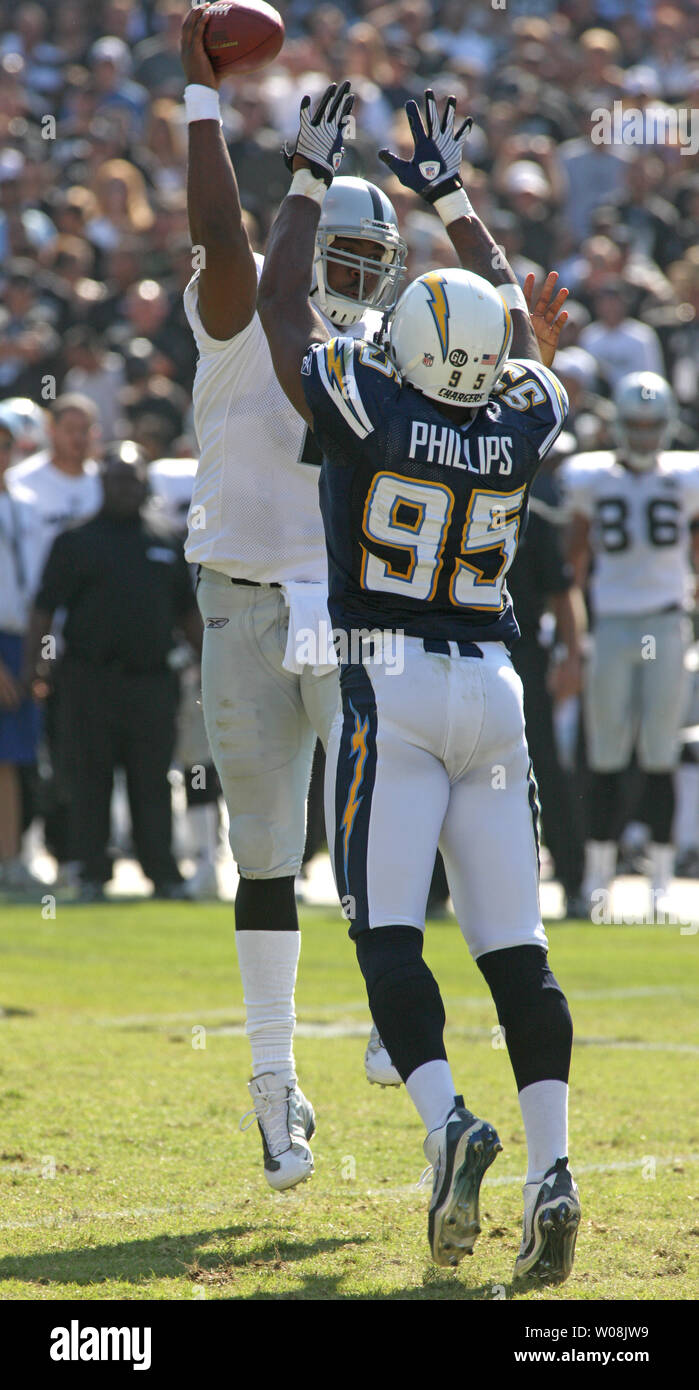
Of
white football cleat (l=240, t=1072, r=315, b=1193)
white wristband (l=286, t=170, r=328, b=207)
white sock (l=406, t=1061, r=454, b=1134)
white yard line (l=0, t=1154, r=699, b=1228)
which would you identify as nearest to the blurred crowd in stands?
white wristband (l=286, t=170, r=328, b=207)

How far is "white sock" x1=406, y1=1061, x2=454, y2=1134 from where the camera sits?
334cm

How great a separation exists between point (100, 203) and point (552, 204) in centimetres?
360

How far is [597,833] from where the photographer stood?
959cm

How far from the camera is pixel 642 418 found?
949 centimetres

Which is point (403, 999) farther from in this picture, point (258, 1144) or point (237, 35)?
point (237, 35)

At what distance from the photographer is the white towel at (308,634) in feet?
14.0

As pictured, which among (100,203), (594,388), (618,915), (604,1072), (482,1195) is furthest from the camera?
(100,203)

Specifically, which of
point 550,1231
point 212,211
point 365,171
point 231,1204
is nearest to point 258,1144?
point 231,1204

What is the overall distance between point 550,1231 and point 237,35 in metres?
2.69

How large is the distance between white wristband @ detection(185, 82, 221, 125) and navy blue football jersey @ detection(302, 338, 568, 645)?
0.76 meters

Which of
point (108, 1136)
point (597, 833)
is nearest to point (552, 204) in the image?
point (597, 833)

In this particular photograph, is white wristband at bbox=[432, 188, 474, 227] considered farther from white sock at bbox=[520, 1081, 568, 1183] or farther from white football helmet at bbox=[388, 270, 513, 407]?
white sock at bbox=[520, 1081, 568, 1183]
